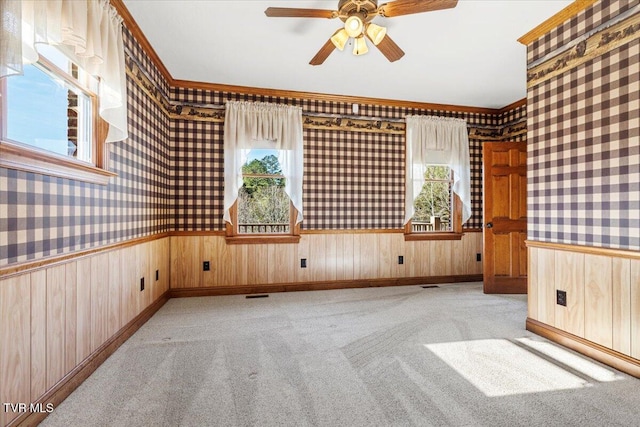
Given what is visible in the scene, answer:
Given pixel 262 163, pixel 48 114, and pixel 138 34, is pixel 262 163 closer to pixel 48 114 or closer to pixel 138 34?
pixel 138 34

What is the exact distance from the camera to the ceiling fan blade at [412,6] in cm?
197

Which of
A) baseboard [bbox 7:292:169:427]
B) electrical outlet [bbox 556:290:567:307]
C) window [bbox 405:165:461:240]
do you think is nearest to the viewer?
baseboard [bbox 7:292:169:427]

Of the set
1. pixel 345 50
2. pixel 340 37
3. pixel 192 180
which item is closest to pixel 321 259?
pixel 192 180

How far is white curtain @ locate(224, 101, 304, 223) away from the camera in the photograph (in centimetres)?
406

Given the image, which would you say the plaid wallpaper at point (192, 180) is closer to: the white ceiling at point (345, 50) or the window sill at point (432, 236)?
the window sill at point (432, 236)

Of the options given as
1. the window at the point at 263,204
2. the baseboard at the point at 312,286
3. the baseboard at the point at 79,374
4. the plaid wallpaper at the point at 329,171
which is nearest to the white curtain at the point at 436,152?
the plaid wallpaper at the point at 329,171

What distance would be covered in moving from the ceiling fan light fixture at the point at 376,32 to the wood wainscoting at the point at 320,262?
2.65 m

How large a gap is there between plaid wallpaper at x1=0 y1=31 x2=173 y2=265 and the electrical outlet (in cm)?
350

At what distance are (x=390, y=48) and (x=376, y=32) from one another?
0.24 meters

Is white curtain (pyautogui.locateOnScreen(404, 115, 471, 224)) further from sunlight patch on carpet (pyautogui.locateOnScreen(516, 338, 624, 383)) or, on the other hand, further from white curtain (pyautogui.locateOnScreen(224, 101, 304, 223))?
sunlight patch on carpet (pyautogui.locateOnScreen(516, 338, 624, 383))

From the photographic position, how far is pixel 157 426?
5.24 feet

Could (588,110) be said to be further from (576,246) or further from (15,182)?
(15,182)

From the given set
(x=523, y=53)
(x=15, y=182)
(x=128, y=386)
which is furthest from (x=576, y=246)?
(x=15, y=182)

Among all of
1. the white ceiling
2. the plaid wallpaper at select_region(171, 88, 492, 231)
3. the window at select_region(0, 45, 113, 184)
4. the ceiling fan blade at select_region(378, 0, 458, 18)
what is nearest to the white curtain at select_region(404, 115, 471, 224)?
the plaid wallpaper at select_region(171, 88, 492, 231)
